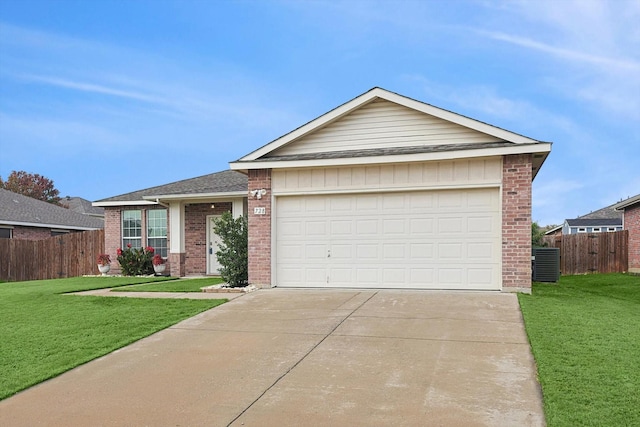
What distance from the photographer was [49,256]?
2039 centimetres

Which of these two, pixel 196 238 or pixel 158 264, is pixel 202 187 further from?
pixel 158 264

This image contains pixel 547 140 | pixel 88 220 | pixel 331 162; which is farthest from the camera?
pixel 88 220

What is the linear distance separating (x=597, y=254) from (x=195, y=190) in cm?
1662

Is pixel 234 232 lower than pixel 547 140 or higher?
lower

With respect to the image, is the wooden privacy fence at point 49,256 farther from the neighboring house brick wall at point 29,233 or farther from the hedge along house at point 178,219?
the neighboring house brick wall at point 29,233

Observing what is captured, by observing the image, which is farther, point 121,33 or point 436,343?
point 121,33

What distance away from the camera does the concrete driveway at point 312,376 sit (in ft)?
13.7

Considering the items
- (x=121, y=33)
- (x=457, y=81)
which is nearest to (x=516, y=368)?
(x=457, y=81)

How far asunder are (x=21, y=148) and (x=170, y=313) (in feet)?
133

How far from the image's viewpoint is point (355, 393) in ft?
15.2

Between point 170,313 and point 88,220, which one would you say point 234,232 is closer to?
point 170,313

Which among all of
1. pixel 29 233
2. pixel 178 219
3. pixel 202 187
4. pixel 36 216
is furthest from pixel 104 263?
pixel 36 216

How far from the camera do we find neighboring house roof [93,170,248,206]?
15.5 metres

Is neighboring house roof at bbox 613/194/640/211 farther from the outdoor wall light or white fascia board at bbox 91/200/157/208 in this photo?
white fascia board at bbox 91/200/157/208
